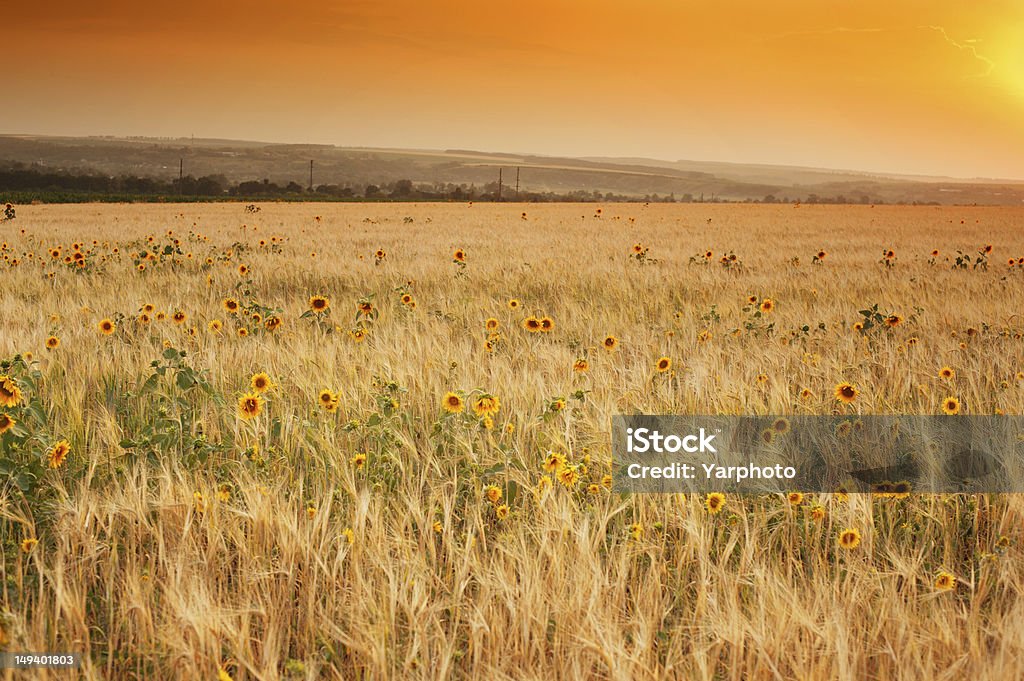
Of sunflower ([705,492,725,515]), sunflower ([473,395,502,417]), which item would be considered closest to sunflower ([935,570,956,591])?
sunflower ([705,492,725,515])

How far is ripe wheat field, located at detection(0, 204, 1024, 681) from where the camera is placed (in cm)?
178

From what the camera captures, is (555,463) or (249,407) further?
(249,407)

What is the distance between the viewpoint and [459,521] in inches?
99.7

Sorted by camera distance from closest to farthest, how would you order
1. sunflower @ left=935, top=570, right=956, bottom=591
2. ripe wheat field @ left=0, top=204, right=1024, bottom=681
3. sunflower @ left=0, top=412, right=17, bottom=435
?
ripe wheat field @ left=0, top=204, right=1024, bottom=681
sunflower @ left=935, top=570, right=956, bottom=591
sunflower @ left=0, top=412, right=17, bottom=435

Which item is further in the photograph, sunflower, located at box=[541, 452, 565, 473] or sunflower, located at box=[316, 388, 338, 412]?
sunflower, located at box=[316, 388, 338, 412]

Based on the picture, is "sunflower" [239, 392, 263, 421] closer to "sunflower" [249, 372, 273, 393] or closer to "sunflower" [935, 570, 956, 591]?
"sunflower" [249, 372, 273, 393]

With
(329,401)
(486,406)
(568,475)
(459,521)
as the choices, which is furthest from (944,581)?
(329,401)

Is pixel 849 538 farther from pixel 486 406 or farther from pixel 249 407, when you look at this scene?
Result: pixel 249 407

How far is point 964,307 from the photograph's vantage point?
21.5 ft

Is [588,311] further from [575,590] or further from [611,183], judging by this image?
[611,183]

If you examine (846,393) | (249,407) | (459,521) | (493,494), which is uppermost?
(846,393)

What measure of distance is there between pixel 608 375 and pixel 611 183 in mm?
170150

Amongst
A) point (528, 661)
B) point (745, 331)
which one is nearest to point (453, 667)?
point (528, 661)

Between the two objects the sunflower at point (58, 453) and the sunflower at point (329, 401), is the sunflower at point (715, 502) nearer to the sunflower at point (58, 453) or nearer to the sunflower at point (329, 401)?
the sunflower at point (329, 401)
